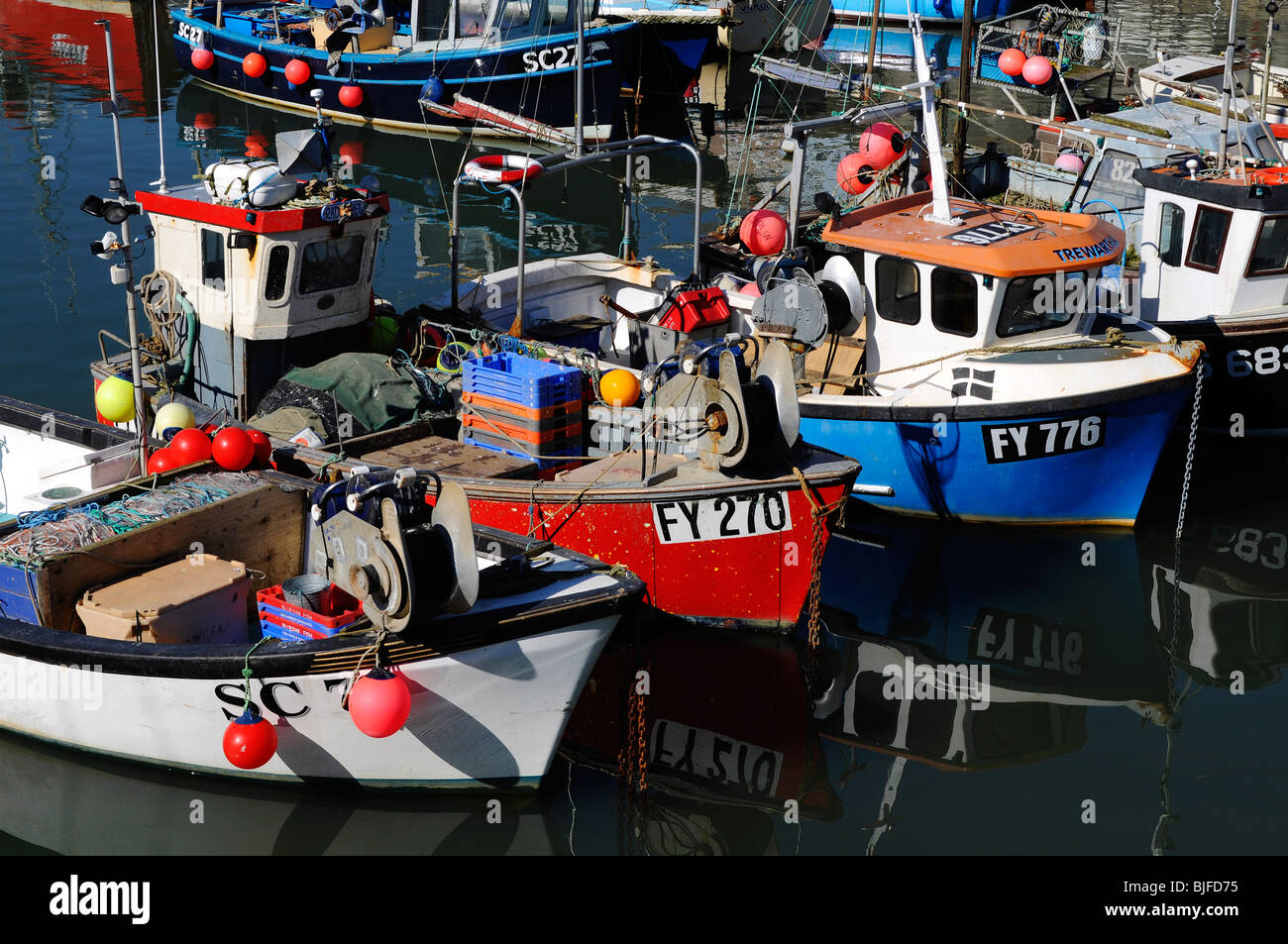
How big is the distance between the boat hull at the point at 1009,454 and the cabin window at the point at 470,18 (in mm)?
16221

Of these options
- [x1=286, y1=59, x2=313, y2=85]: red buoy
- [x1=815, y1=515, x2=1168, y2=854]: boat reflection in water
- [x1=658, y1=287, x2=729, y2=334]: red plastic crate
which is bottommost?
[x1=815, y1=515, x2=1168, y2=854]: boat reflection in water

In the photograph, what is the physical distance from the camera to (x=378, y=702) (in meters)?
7.68

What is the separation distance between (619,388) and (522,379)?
78 centimetres

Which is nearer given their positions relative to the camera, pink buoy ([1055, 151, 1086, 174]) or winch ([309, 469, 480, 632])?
winch ([309, 469, 480, 632])

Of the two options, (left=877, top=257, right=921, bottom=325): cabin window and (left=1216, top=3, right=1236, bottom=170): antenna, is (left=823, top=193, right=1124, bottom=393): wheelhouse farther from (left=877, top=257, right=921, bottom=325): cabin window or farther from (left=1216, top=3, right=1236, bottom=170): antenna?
(left=1216, top=3, right=1236, bottom=170): antenna

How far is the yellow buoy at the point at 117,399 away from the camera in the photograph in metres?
10.6

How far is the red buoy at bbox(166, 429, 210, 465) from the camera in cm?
994

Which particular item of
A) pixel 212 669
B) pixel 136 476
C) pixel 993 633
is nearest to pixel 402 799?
pixel 212 669

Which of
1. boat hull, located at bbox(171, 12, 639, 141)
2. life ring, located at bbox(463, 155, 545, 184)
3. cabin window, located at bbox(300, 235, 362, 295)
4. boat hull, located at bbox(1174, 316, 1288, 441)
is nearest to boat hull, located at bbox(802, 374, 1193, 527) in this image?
boat hull, located at bbox(1174, 316, 1288, 441)

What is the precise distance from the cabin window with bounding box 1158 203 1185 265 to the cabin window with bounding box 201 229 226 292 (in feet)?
29.5

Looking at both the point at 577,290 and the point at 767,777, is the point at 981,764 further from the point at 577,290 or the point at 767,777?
the point at 577,290

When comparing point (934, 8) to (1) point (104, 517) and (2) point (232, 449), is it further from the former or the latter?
(1) point (104, 517)

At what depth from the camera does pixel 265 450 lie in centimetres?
1023

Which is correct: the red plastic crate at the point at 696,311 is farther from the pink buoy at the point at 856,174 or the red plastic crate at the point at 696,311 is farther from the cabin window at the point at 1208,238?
the cabin window at the point at 1208,238
